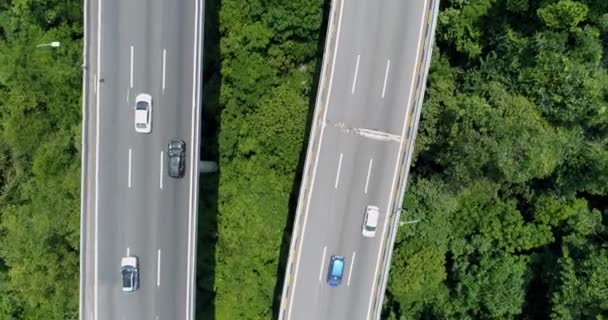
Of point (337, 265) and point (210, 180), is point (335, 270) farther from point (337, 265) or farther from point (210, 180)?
point (210, 180)

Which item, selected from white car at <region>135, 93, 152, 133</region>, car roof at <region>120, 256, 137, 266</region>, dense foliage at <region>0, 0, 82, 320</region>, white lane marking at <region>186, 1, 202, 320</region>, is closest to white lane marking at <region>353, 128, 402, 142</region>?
white lane marking at <region>186, 1, 202, 320</region>

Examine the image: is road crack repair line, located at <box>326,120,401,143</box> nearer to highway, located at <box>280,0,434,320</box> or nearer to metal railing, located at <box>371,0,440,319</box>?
highway, located at <box>280,0,434,320</box>

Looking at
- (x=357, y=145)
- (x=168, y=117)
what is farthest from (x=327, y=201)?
(x=168, y=117)

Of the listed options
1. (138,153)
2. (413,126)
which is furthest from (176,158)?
(413,126)

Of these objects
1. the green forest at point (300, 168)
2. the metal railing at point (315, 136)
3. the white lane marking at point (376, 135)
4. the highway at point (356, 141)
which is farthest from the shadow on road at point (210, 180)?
the white lane marking at point (376, 135)

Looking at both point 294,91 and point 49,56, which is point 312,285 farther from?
point 49,56

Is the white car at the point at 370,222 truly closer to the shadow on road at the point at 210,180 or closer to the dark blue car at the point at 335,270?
the dark blue car at the point at 335,270
